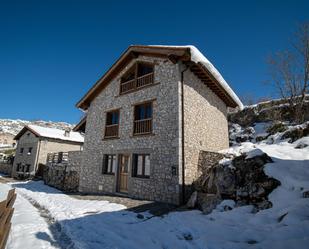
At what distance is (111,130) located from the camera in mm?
13484

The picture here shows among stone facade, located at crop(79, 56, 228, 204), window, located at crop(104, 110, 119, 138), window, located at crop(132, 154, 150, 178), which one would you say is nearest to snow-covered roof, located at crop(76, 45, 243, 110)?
stone facade, located at crop(79, 56, 228, 204)

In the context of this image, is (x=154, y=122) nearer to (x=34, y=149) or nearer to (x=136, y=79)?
(x=136, y=79)

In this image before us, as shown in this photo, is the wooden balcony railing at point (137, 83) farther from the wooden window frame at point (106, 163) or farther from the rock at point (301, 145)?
the rock at point (301, 145)

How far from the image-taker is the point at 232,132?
76.8ft

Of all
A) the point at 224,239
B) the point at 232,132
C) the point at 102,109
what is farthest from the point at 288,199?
the point at 232,132

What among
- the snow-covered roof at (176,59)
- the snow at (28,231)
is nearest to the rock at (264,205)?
the snow at (28,231)

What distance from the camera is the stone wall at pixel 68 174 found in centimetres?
1579

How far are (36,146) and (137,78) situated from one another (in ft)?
63.7

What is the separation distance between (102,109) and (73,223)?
9288 mm

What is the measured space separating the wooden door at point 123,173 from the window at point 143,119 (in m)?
1.83

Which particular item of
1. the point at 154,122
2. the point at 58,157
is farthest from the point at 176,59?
the point at 58,157

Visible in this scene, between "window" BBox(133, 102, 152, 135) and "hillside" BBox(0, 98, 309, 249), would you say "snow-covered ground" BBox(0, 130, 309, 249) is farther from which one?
"window" BBox(133, 102, 152, 135)

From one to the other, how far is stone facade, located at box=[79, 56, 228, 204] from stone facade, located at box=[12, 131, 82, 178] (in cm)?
1342

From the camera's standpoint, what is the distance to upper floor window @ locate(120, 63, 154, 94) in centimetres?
1230
